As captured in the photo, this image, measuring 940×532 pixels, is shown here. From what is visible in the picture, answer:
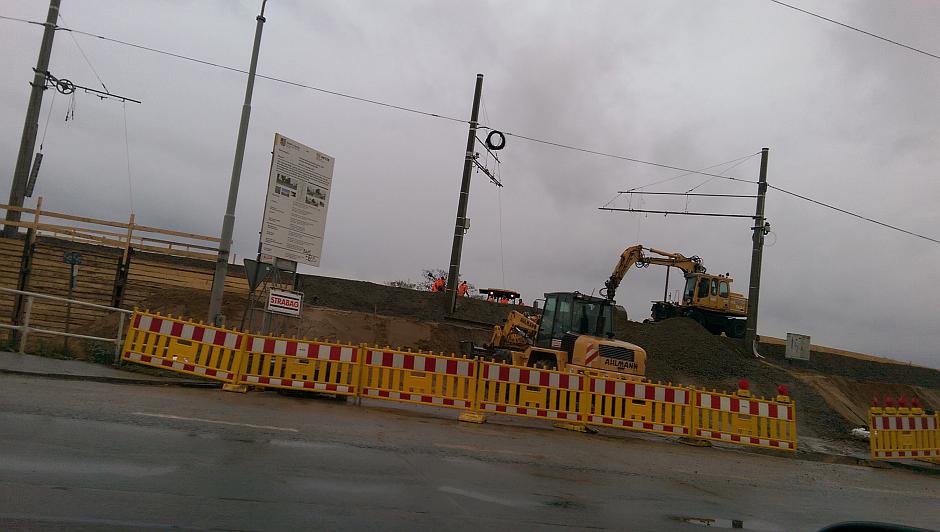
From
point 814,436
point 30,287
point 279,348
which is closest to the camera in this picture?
point 279,348

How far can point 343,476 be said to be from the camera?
22.2 ft

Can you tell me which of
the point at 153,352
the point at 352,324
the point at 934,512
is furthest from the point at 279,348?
the point at 352,324

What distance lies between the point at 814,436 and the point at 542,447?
1450cm

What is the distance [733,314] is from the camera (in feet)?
115

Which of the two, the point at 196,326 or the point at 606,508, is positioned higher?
the point at 196,326

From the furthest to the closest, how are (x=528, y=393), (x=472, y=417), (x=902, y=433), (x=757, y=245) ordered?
1. (x=757, y=245)
2. (x=902, y=433)
3. (x=528, y=393)
4. (x=472, y=417)

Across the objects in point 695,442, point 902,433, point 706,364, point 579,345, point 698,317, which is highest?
point 698,317

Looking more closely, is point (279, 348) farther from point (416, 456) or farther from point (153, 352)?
point (416, 456)

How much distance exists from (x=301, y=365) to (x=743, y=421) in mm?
9710

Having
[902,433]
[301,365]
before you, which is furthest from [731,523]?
[902,433]

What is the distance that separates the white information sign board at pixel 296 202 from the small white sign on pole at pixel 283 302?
180cm

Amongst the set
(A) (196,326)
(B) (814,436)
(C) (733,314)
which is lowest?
(B) (814,436)

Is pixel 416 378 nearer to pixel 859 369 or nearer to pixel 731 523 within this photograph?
pixel 731 523

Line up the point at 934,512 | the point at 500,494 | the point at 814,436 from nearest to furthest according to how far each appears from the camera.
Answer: the point at 500,494
the point at 934,512
the point at 814,436
